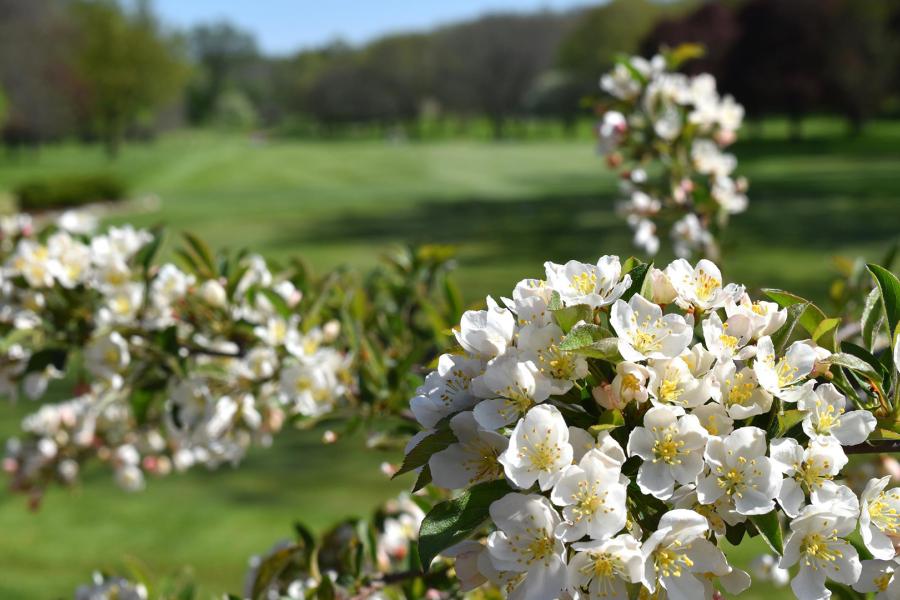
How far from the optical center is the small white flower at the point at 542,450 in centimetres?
89

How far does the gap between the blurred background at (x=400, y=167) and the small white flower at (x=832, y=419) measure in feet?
4.53

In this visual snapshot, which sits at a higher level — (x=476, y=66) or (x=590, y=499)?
(x=476, y=66)

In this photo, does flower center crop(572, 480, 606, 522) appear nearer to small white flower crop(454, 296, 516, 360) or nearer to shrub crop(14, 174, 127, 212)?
small white flower crop(454, 296, 516, 360)

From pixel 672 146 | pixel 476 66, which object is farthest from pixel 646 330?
pixel 476 66

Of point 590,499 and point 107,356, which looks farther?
point 107,356

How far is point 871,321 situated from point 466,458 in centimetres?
62

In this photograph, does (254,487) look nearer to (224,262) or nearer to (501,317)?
(224,262)

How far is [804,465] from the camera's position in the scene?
38.2 inches

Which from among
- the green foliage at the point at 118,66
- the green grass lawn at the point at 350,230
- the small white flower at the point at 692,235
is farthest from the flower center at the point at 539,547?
the green foliage at the point at 118,66

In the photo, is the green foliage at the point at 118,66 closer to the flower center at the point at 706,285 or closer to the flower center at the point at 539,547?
the flower center at the point at 706,285

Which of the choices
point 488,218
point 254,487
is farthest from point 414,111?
point 254,487

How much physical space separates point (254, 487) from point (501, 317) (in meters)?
4.26

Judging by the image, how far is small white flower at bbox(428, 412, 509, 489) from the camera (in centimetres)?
96

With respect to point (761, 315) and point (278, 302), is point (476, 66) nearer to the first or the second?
point (278, 302)
